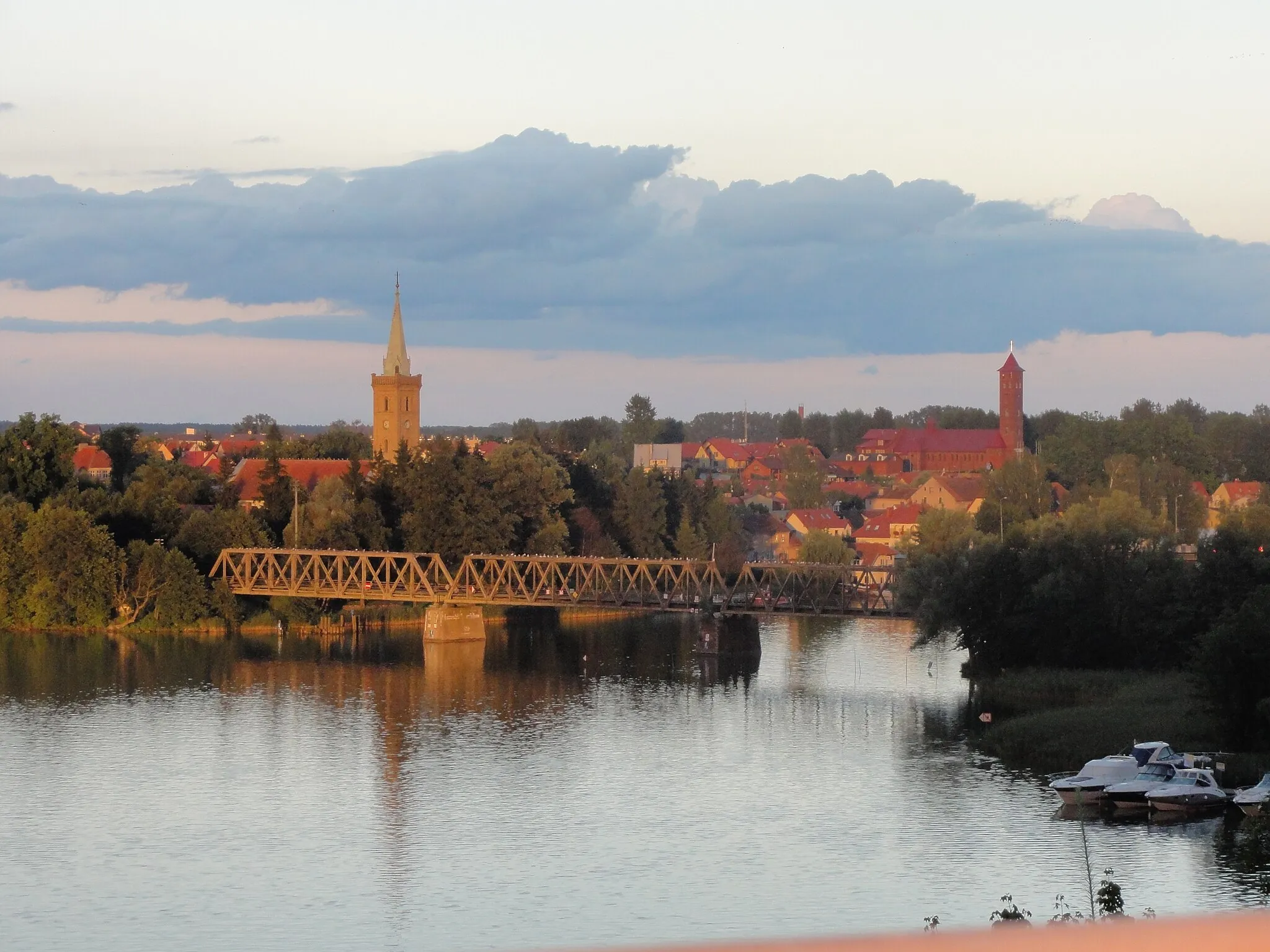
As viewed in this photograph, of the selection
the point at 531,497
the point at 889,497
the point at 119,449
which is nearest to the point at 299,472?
the point at 119,449

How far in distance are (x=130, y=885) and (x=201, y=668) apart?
29.6m

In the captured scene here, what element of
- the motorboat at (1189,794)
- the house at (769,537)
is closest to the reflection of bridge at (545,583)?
the motorboat at (1189,794)

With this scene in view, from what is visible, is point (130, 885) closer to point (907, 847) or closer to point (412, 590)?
point (907, 847)

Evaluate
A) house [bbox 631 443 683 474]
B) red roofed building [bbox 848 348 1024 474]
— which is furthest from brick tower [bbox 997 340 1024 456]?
house [bbox 631 443 683 474]

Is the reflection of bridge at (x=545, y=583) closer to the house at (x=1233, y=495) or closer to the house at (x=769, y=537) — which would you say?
the house at (x=769, y=537)

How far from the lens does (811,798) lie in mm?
36250

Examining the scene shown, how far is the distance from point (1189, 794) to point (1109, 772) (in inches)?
81.4

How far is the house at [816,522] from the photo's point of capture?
11950 cm

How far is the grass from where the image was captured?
38.1m

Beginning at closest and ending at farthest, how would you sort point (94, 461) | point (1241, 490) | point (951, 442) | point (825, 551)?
point (825, 551) < point (1241, 490) < point (94, 461) < point (951, 442)

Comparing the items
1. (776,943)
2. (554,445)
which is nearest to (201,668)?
(554,445)

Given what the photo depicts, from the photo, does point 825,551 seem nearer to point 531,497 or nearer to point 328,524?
point 531,497

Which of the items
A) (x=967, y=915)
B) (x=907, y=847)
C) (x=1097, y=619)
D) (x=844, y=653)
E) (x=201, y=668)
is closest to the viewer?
(x=967, y=915)

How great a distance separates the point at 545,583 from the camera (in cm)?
6888
